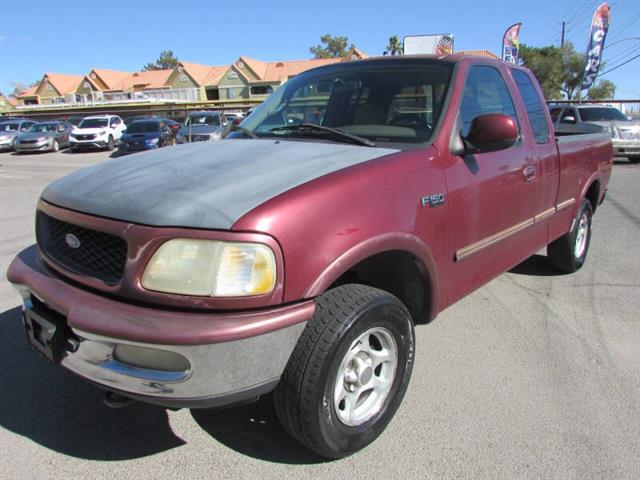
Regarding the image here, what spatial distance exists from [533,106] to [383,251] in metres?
2.33

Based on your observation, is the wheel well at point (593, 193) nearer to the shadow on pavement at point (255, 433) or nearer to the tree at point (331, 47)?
the shadow on pavement at point (255, 433)

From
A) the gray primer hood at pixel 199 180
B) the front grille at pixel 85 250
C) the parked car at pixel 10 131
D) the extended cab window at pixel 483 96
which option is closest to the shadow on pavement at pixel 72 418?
the front grille at pixel 85 250

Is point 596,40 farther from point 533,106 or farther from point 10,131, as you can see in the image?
point 10,131

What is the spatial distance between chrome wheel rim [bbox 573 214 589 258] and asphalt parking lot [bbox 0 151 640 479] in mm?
1066

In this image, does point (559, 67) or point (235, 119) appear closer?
point (235, 119)

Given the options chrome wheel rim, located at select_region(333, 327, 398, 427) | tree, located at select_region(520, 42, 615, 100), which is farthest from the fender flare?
tree, located at select_region(520, 42, 615, 100)

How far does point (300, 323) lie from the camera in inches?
77.9

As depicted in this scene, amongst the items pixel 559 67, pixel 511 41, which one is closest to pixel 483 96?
pixel 511 41

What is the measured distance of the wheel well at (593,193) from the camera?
5086 millimetres

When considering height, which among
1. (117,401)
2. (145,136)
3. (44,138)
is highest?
(145,136)

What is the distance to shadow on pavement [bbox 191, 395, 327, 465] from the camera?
95.4 inches

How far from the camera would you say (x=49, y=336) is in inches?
83.2

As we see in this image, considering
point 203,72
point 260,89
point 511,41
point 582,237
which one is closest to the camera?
point 582,237

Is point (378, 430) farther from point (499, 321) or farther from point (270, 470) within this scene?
A: point (499, 321)
